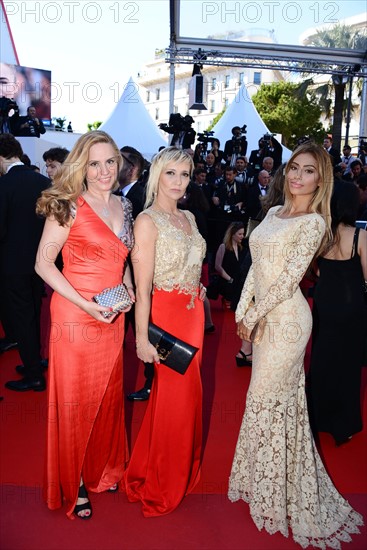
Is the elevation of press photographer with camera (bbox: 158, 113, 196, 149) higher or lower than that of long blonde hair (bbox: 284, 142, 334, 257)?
higher

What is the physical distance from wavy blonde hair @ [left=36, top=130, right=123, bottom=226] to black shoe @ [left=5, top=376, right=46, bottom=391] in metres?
2.17

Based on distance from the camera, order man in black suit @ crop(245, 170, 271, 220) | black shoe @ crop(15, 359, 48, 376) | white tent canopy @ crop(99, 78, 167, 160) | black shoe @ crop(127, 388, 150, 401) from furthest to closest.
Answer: white tent canopy @ crop(99, 78, 167, 160) → man in black suit @ crop(245, 170, 271, 220) → black shoe @ crop(15, 359, 48, 376) → black shoe @ crop(127, 388, 150, 401)

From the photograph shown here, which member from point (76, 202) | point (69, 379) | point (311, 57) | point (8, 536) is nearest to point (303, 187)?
point (76, 202)

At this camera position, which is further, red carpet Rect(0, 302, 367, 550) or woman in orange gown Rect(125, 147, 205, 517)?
woman in orange gown Rect(125, 147, 205, 517)

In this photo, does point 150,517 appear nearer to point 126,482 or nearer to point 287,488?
point 126,482

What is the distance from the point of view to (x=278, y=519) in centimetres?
255

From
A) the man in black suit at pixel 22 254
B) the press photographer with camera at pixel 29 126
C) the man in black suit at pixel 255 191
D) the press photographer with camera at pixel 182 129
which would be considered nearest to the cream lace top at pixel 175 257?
the man in black suit at pixel 22 254

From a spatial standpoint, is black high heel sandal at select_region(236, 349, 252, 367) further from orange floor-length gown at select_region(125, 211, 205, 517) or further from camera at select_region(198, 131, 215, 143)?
camera at select_region(198, 131, 215, 143)

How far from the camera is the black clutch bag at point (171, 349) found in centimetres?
254

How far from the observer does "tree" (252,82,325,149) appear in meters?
34.4

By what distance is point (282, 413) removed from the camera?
258 centimetres

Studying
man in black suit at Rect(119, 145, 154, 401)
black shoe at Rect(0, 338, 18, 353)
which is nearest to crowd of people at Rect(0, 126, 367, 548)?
man in black suit at Rect(119, 145, 154, 401)

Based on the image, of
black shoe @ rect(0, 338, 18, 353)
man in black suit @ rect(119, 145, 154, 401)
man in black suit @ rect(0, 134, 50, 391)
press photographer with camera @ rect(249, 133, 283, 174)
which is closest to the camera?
man in black suit @ rect(0, 134, 50, 391)

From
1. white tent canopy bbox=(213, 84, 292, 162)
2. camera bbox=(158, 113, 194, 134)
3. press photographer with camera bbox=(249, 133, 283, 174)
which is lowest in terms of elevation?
press photographer with camera bbox=(249, 133, 283, 174)
